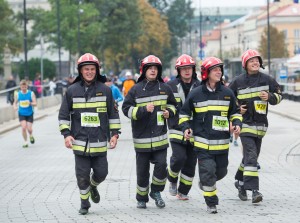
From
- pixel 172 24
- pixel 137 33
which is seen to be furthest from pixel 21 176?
pixel 172 24

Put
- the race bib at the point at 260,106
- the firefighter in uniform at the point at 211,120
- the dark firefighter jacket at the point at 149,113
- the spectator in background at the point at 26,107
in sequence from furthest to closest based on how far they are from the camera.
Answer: the spectator in background at the point at 26,107 → the race bib at the point at 260,106 → the dark firefighter jacket at the point at 149,113 → the firefighter in uniform at the point at 211,120

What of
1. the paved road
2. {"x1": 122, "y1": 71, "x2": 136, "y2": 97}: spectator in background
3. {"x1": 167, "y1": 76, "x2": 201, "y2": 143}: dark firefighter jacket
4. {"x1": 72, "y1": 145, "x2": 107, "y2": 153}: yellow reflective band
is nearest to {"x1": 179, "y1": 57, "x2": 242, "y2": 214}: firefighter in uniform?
the paved road

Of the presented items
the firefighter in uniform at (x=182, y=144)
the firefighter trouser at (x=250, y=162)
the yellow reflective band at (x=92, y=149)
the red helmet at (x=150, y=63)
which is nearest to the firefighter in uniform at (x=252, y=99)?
the firefighter trouser at (x=250, y=162)

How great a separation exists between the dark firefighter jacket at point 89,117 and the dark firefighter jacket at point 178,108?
1.14 m

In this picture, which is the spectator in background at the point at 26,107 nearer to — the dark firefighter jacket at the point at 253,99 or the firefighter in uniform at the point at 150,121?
the dark firefighter jacket at the point at 253,99

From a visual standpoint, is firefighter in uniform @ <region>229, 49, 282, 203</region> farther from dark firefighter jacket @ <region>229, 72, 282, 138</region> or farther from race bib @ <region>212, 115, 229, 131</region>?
race bib @ <region>212, 115, 229, 131</region>

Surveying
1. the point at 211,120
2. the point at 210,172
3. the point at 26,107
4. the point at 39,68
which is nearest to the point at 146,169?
the point at 210,172

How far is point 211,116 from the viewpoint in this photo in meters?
11.5

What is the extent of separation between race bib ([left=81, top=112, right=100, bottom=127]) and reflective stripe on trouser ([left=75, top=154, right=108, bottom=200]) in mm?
385

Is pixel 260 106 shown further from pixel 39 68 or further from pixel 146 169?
pixel 39 68

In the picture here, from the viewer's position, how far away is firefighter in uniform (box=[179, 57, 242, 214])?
11.4 meters

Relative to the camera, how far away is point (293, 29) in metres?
152

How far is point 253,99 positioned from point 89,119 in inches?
87.7

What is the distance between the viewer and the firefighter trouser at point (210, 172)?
1132cm
